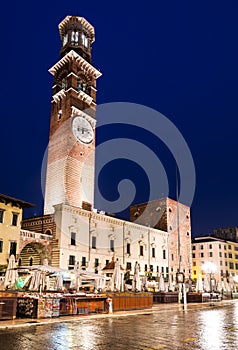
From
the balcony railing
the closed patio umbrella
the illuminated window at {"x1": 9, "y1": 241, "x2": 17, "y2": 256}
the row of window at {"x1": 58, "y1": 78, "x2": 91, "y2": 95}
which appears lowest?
the closed patio umbrella

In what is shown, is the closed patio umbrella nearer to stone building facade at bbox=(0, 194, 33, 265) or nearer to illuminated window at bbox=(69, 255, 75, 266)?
stone building facade at bbox=(0, 194, 33, 265)

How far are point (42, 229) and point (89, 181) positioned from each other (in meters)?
11.1

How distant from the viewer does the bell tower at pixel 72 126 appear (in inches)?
1756

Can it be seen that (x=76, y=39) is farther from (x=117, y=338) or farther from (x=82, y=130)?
(x=117, y=338)

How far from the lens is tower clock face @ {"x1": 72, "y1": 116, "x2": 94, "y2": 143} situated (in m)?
47.1

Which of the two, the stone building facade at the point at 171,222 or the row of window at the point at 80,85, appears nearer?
the row of window at the point at 80,85

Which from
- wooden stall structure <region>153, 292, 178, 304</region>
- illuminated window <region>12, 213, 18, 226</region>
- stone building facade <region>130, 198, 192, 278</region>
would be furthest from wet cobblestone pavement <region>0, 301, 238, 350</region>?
stone building facade <region>130, 198, 192, 278</region>

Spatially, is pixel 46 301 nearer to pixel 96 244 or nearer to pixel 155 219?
pixel 96 244

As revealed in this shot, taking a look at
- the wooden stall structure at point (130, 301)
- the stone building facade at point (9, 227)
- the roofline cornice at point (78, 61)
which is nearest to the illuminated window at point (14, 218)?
the stone building facade at point (9, 227)

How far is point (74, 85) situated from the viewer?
49625 mm

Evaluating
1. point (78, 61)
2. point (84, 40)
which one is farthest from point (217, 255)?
point (84, 40)

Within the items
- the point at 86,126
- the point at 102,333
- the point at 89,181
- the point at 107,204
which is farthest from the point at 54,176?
the point at 102,333

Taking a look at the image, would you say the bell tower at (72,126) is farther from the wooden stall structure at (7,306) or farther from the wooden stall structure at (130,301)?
the wooden stall structure at (7,306)

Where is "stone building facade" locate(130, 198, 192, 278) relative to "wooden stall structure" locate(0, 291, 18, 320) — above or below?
above
